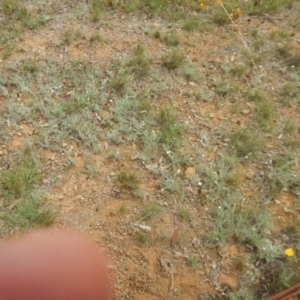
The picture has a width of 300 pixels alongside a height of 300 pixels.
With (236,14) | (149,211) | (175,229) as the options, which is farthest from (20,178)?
(236,14)

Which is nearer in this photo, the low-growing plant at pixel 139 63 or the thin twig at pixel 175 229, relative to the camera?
the thin twig at pixel 175 229

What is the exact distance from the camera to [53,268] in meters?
2.44

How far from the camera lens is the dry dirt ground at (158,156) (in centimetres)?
248

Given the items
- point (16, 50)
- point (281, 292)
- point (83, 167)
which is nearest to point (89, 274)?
point (83, 167)

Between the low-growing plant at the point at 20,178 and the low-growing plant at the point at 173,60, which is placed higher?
the low-growing plant at the point at 173,60

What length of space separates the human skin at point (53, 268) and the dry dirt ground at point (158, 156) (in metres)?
0.08

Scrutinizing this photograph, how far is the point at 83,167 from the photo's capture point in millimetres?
2877

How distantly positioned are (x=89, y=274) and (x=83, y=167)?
0.71 m

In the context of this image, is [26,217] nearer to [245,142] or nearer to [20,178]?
[20,178]

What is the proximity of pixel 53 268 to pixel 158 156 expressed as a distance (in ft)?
3.20

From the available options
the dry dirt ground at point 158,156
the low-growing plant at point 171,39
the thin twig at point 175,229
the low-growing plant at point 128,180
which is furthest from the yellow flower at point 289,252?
the low-growing plant at point 171,39

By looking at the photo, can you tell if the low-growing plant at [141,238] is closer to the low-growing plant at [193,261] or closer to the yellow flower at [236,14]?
the low-growing plant at [193,261]

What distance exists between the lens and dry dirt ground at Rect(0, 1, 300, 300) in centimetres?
248

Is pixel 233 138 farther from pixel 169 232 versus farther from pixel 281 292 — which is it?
pixel 281 292
